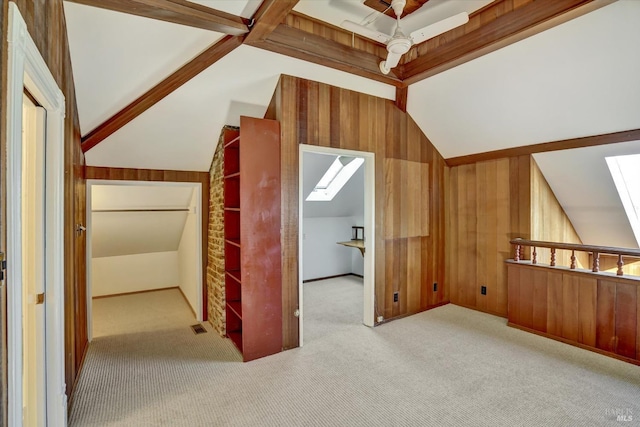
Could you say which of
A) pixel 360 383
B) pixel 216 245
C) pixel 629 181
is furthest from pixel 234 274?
pixel 629 181

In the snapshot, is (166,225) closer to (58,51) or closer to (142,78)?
(142,78)

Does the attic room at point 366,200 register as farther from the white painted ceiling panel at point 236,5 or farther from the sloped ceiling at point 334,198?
the sloped ceiling at point 334,198

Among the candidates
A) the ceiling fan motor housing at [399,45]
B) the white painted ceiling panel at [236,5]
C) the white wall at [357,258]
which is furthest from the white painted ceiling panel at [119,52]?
the white wall at [357,258]

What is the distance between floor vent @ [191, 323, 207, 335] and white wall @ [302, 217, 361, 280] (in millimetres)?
2255

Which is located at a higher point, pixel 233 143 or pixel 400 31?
pixel 400 31

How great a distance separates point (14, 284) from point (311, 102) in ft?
8.86

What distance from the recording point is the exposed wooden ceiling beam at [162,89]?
8.13ft

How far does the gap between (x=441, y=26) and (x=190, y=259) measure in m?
3.95

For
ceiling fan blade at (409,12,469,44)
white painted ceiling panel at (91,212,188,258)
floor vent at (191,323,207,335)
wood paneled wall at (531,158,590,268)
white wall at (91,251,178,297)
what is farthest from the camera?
white wall at (91,251,178,297)

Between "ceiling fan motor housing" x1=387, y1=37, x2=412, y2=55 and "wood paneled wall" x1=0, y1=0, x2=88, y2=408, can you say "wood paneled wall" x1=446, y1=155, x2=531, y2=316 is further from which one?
"wood paneled wall" x1=0, y1=0, x2=88, y2=408

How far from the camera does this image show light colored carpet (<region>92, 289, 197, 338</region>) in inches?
145

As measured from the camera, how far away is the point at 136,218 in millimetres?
4402

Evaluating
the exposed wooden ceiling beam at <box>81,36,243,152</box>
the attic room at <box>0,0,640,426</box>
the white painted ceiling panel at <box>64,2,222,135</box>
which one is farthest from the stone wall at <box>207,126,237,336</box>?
the white painted ceiling panel at <box>64,2,222,135</box>

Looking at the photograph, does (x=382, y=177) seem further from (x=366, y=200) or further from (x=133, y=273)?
(x=133, y=273)
